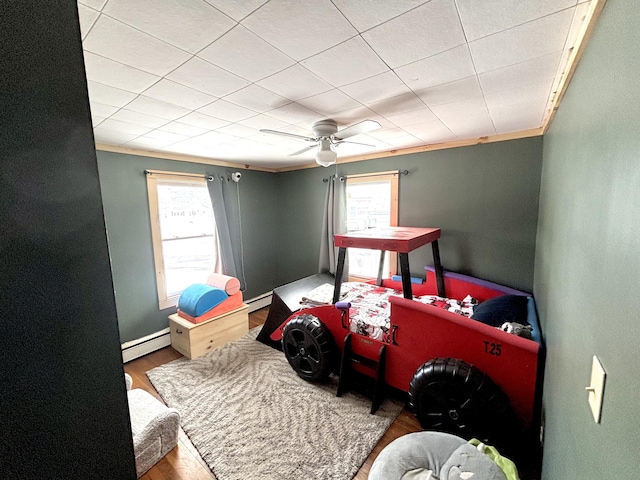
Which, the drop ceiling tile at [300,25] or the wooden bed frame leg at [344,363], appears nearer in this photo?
the drop ceiling tile at [300,25]

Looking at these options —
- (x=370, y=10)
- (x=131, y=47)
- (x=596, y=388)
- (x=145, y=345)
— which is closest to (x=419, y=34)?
(x=370, y=10)

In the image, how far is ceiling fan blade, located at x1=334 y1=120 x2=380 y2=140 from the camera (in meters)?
1.77

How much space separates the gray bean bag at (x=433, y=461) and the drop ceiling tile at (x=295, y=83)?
2.10m

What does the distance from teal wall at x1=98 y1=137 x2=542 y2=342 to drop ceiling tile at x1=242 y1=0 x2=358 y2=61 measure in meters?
2.29

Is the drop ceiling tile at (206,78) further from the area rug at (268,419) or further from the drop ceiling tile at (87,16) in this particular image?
the area rug at (268,419)

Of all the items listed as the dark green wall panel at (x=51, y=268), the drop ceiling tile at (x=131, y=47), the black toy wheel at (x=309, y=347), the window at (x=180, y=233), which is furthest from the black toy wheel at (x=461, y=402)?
the window at (x=180, y=233)

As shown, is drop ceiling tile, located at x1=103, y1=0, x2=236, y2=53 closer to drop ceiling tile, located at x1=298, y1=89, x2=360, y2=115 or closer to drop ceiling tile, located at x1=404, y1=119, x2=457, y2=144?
drop ceiling tile, located at x1=298, y1=89, x2=360, y2=115

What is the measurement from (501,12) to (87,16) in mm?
1521

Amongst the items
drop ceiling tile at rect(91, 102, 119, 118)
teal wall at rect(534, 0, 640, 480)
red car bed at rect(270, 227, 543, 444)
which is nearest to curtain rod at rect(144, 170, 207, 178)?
drop ceiling tile at rect(91, 102, 119, 118)

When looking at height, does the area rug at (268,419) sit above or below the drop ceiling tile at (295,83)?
below

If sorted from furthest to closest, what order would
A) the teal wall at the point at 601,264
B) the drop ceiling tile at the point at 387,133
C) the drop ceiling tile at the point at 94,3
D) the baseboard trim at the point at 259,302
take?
the baseboard trim at the point at 259,302 → the drop ceiling tile at the point at 387,133 → the drop ceiling tile at the point at 94,3 → the teal wall at the point at 601,264

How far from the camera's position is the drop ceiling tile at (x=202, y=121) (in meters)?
1.95

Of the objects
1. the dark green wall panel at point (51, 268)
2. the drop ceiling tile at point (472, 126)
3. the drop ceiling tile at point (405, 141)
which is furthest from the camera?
the drop ceiling tile at point (405, 141)

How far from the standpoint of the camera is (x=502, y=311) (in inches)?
79.2
